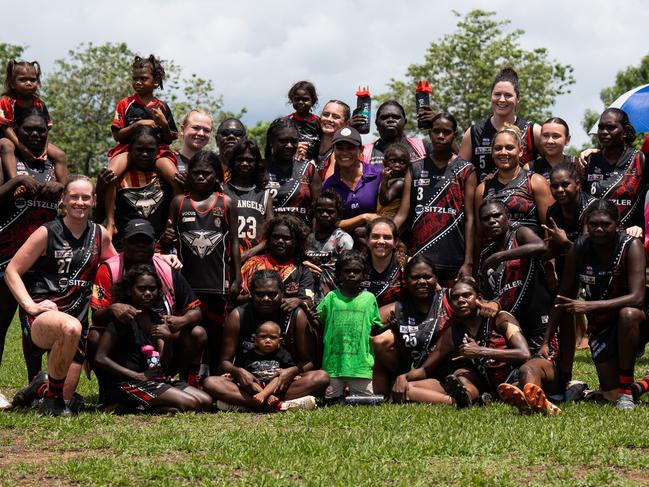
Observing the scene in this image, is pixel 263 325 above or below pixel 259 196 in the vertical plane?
below

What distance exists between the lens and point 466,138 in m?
10.5

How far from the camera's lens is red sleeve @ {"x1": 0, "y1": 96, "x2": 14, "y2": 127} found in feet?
31.7

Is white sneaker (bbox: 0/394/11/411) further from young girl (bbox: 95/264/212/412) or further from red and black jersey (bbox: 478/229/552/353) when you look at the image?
red and black jersey (bbox: 478/229/552/353)

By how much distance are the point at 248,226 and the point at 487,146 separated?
266cm

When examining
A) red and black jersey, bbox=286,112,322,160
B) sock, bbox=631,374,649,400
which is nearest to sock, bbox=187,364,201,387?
red and black jersey, bbox=286,112,322,160

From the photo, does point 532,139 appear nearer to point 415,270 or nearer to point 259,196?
point 415,270

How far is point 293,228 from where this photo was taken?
9391mm

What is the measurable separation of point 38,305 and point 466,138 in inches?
189

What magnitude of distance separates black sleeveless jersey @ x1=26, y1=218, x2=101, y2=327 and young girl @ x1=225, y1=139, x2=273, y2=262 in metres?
1.51

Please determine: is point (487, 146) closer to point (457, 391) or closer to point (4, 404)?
point (457, 391)

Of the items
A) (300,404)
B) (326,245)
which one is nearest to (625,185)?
(326,245)

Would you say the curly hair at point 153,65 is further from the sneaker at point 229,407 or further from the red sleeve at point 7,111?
the sneaker at point 229,407

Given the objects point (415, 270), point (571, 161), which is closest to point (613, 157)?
point (571, 161)

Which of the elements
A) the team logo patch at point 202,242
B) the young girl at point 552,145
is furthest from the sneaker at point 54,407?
the young girl at point 552,145
